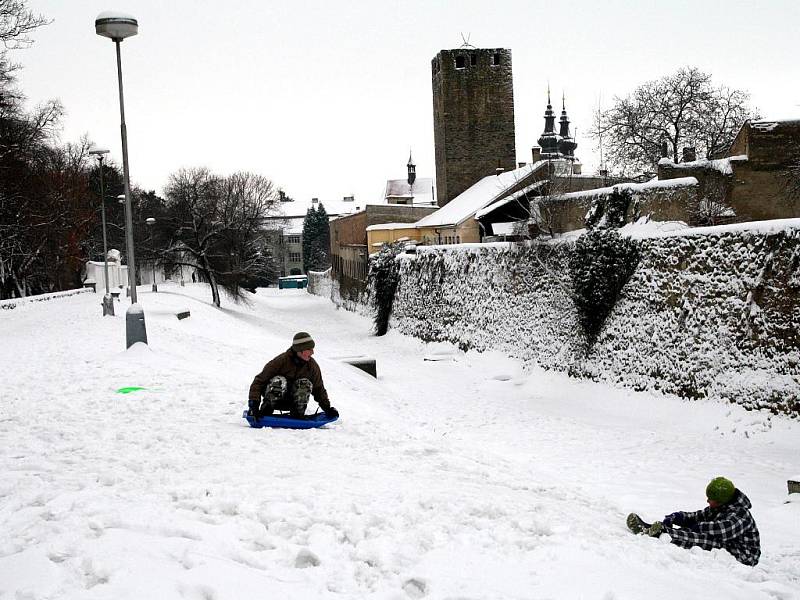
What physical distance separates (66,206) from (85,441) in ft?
126

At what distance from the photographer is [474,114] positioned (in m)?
50.1

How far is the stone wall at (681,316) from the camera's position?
1352cm

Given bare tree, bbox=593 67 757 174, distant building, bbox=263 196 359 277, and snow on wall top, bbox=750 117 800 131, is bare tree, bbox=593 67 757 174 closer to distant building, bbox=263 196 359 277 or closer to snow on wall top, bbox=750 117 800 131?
Result: snow on wall top, bbox=750 117 800 131

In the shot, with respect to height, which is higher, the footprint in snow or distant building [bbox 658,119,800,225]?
distant building [bbox 658,119,800,225]

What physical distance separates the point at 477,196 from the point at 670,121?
1228cm

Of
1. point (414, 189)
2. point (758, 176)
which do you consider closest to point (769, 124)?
point (758, 176)

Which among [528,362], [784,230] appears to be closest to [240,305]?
[528,362]

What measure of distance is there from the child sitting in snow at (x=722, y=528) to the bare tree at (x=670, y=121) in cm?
4118

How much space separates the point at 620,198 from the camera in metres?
19.5

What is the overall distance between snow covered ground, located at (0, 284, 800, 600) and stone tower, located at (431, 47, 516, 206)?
35521mm

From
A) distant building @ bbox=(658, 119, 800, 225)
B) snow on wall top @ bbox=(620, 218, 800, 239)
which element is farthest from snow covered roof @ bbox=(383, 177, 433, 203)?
snow on wall top @ bbox=(620, 218, 800, 239)

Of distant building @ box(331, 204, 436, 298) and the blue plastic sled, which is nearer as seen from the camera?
the blue plastic sled

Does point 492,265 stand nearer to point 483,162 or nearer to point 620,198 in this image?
point 620,198

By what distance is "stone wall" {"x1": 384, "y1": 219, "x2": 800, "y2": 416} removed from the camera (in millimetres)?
13523
